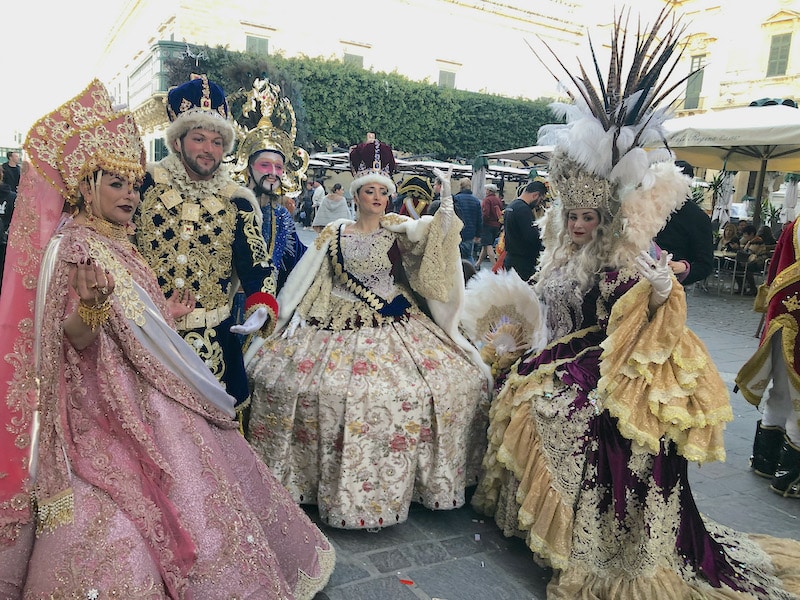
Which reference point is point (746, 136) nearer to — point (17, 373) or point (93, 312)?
point (93, 312)

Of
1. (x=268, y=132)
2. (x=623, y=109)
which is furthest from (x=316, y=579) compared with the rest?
(x=623, y=109)

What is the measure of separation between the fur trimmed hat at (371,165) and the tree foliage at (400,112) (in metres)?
18.4

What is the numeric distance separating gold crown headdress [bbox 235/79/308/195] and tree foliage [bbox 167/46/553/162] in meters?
18.3

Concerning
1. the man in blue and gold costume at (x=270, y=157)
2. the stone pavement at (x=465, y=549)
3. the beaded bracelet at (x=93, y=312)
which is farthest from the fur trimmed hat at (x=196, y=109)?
the stone pavement at (x=465, y=549)

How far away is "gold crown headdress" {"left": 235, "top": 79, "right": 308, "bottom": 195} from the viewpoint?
10.8ft

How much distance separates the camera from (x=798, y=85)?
83.1ft

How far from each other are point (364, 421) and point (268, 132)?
65.8 inches

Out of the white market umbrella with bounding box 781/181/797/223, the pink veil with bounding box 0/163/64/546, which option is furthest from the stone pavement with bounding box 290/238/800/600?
the white market umbrella with bounding box 781/181/797/223

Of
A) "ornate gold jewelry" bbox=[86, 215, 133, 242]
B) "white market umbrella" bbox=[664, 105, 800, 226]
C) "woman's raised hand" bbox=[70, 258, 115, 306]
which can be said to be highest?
"white market umbrella" bbox=[664, 105, 800, 226]

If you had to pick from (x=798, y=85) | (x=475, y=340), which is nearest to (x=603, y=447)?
(x=475, y=340)

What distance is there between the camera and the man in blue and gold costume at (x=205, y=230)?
268 centimetres

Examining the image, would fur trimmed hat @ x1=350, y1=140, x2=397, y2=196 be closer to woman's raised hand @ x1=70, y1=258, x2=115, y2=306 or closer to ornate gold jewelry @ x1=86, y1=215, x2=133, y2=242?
ornate gold jewelry @ x1=86, y1=215, x2=133, y2=242

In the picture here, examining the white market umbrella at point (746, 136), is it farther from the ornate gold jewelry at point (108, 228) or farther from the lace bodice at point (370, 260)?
the ornate gold jewelry at point (108, 228)

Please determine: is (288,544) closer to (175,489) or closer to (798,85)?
(175,489)
